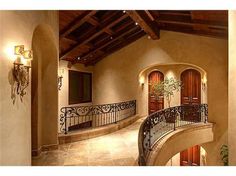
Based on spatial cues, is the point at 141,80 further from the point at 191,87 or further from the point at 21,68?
the point at 21,68

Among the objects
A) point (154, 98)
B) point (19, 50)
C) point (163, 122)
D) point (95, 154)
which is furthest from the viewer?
point (154, 98)

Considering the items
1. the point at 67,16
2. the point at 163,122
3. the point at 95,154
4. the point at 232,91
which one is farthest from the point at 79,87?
the point at 232,91

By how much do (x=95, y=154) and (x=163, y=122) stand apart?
3301mm

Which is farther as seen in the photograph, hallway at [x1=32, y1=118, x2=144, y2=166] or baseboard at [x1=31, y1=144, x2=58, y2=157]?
baseboard at [x1=31, y1=144, x2=58, y2=157]

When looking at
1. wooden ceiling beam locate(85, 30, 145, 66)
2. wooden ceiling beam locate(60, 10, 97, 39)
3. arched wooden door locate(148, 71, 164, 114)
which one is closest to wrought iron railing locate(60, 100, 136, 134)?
arched wooden door locate(148, 71, 164, 114)

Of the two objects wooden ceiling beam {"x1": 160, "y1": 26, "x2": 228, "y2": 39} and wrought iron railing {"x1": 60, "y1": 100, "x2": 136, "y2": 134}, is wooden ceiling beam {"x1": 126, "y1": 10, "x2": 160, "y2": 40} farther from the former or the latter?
wrought iron railing {"x1": 60, "y1": 100, "x2": 136, "y2": 134}

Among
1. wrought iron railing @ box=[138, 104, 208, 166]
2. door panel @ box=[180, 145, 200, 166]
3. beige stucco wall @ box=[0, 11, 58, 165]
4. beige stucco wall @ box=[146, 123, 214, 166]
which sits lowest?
door panel @ box=[180, 145, 200, 166]

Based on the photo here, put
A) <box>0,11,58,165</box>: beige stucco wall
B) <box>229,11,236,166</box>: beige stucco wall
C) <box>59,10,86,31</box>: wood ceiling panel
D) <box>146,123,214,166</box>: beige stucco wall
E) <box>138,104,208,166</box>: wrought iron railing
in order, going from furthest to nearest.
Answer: <box>59,10,86,31</box>: wood ceiling panel, <box>146,123,214,166</box>: beige stucco wall, <box>138,104,208,166</box>: wrought iron railing, <box>229,11,236,166</box>: beige stucco wall, <box>0,11,58,165</box>: beige stucco wall

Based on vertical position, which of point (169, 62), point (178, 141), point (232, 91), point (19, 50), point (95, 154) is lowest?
point (178, 141)

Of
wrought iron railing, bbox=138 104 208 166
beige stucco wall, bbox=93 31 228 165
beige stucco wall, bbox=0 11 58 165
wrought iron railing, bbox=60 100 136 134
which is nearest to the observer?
beige stucco wall, bbox=0 11 58 165

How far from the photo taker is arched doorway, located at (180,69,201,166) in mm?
11461

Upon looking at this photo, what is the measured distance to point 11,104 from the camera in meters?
3.08

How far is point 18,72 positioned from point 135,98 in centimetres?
801
